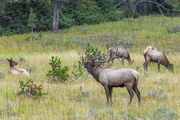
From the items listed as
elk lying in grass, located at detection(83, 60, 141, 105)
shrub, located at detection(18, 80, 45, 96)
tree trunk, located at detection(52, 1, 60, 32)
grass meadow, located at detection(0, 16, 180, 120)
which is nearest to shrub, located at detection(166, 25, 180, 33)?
tree trunk, located at detection(52, 1, 60, 32)

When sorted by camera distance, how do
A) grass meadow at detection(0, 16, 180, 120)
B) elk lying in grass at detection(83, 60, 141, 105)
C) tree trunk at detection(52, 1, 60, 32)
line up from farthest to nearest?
1. tree trunk at detection(52, 1, 60, 32)
2. elk lying in grass at detection(83, 60, 141, 105)
3. grass meadow at detection(0, 16, 180, 120)

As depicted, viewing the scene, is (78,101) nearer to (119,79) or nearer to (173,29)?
(119,79)

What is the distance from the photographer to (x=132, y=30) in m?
46.0

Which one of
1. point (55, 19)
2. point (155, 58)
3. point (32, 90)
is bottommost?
point (32, 90)

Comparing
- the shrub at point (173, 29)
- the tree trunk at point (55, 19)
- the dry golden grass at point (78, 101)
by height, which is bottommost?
the dry golden grass at point (78, 101)

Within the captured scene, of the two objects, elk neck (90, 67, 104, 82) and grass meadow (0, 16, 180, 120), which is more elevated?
elk neck (90, 67, 104, 82)

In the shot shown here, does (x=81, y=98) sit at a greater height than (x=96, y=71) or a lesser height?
lesser

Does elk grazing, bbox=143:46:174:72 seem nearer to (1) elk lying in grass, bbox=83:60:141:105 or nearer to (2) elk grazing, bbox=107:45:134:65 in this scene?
(2) elk grazing, bbox=107:45:134:65

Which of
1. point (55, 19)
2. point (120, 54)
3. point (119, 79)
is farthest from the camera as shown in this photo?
point (55, 19)

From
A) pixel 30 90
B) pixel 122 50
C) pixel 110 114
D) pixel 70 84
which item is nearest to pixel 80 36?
pixel 122 50

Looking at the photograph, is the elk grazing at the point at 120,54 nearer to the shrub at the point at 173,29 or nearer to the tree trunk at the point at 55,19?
the shrub at the point at 173,29

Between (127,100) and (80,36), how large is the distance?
94.9 feet

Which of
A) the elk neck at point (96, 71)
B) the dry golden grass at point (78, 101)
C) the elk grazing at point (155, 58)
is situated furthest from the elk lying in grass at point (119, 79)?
the elk grazing at point (155, 58)

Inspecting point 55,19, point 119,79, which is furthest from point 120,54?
point 55,19
